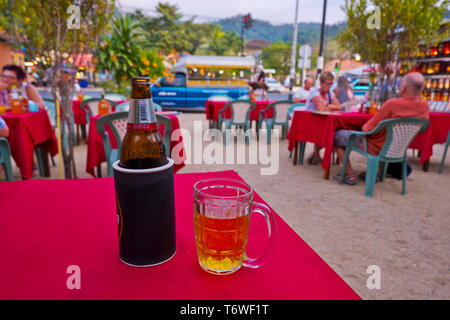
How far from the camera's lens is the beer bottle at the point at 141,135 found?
527 millimetres

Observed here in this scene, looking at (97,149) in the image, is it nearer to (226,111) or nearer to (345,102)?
(226,111)

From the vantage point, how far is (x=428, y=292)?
1803 mm

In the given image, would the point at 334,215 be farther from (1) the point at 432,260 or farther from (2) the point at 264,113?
(2) the point at 264,113

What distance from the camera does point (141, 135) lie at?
572 millimetres

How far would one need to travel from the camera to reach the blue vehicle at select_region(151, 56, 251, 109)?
1113 cm

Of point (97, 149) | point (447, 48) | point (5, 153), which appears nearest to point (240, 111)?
point (97, 149)

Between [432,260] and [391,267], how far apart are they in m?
0.37

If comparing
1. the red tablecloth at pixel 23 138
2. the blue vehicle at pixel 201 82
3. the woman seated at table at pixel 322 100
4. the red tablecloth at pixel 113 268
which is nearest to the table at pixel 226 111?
the woman seated at table at pixel 322 100

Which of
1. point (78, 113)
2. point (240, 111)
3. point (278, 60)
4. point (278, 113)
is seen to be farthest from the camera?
point (278, 60)

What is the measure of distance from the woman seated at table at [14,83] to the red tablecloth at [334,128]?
3.61 m

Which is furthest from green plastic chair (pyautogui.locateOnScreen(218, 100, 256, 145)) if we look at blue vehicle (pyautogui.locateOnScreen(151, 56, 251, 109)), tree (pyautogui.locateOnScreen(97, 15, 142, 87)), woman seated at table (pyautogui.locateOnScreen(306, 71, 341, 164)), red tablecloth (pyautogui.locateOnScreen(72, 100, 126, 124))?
blue vehicle (pyautogui.locateOnScreen(151, 56, 251, 109))

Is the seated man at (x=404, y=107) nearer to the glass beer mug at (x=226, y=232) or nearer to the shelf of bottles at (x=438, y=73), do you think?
the glass beer mug at (x=226, y=232)

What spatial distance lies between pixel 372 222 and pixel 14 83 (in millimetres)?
4532
